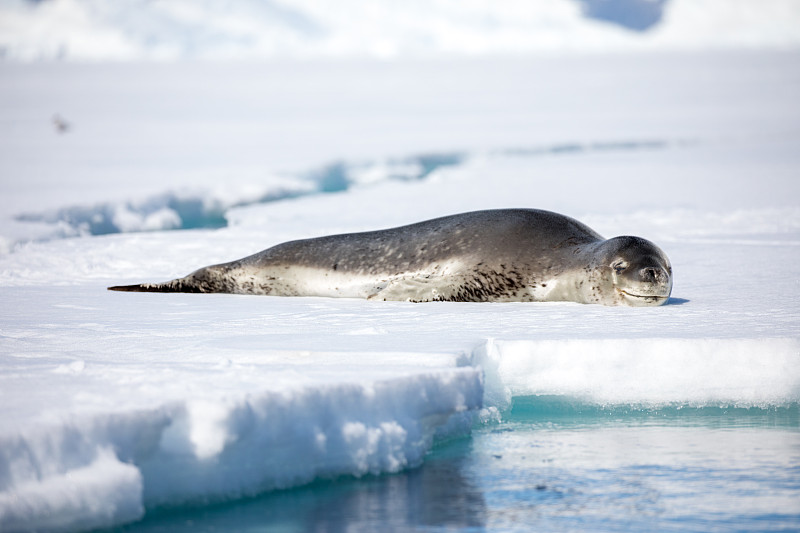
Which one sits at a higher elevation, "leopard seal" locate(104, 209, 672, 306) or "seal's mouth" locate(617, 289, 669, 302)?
"leopard seal" locate(104, 209, 672, 306)

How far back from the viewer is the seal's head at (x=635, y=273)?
4848mm

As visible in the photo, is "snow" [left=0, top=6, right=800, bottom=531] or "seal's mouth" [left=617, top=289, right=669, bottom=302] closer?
"snow" [left=0, top=6, right=800, bottom=531]

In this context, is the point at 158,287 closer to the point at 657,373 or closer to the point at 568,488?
the point at 657,373

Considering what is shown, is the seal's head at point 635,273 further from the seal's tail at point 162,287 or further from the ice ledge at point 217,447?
the seal's tail at point 162,287

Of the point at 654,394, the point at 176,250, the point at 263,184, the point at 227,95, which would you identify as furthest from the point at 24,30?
the point at 654,394

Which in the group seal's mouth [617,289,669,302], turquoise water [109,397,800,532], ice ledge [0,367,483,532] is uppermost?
seal's mouth [617,289,669,302]

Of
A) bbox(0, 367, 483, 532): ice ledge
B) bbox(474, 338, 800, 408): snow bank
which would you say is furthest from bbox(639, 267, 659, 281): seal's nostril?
bbox(0, 367, 483, 532): ice ledge

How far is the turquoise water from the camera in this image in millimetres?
2586

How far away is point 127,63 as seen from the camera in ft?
108

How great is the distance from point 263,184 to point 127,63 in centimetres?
2343

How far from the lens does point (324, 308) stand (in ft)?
16.1

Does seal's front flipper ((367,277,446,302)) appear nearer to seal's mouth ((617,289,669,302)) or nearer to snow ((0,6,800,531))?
snow ((0,6,800,531))

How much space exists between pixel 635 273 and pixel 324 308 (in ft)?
4.85

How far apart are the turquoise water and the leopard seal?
60.7 inches
